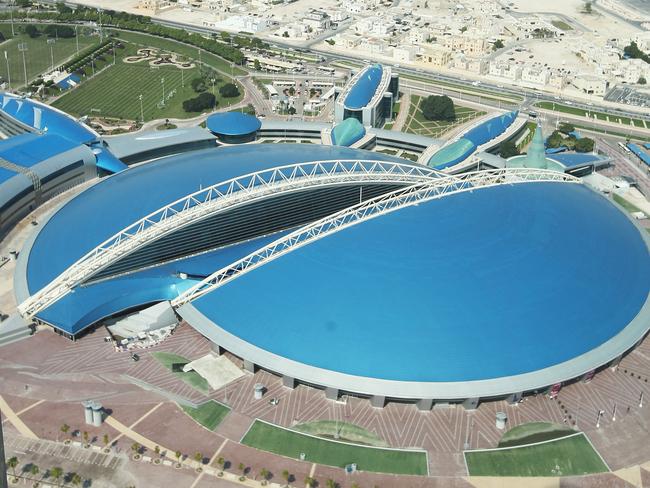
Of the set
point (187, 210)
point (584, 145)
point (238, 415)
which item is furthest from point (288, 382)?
point (584, 145)

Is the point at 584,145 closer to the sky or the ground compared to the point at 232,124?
closer to the ground

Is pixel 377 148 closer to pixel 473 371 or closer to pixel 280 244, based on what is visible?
pixel 280 244

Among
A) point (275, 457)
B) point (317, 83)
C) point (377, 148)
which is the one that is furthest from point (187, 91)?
point (275, 457)

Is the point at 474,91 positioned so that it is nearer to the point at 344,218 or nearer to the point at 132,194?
the point at 344,218

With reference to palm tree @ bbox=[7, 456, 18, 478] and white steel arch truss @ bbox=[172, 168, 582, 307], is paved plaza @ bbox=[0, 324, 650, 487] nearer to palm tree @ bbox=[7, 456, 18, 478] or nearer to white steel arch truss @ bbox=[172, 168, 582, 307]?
palm tree @ bbox=[7, 456, 18, 478]

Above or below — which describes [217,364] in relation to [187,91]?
above

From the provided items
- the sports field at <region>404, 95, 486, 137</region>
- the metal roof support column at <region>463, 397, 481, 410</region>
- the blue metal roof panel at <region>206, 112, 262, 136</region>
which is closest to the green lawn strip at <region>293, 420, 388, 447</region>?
the metal roof support column at <region>463, 397, 481, 410</region>
